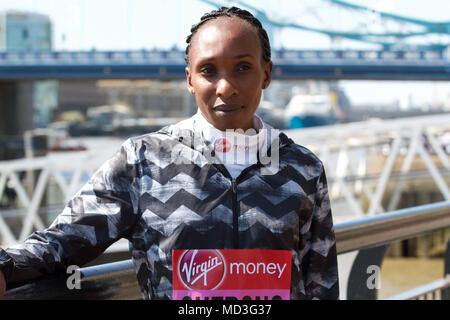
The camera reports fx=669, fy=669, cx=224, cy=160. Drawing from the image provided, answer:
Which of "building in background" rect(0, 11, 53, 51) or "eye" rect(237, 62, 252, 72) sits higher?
"building in background" rect(0, 11, 53, 51)

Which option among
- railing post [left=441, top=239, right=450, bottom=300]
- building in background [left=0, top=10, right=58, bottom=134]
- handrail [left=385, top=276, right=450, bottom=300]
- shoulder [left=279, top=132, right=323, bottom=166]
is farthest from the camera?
building in background [left=0, top=10, right=58, bottom=134]

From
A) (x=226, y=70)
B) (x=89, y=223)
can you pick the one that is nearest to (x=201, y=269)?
(x=89, y=223)

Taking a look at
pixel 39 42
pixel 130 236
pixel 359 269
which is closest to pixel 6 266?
pixel 130 236

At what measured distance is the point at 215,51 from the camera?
0.93 meters

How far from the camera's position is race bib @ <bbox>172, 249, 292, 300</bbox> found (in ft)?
2.93

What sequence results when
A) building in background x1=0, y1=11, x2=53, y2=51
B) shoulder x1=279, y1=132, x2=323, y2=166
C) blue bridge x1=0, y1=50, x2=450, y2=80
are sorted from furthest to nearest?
1. building in background x1=0, y1=11, x2=53, y2=51
2. blue bridge x1=0, y1=50, x2=450, y2=80
3. shoulder x1=279, y1=132, x2=323, y2=166

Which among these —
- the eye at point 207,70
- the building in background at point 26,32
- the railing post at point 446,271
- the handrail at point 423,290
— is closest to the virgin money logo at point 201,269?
the eye at point 207,70

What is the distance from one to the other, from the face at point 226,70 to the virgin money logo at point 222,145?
0.02 m

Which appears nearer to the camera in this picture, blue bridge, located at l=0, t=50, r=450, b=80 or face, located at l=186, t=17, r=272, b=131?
face, located at l=186, t=17, r=272, b=131

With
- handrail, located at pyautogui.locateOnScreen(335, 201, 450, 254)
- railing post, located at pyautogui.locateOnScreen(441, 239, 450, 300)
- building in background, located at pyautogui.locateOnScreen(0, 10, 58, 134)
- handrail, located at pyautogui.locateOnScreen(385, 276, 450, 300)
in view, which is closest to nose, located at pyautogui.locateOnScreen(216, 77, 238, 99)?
handrail, located at pyautogui.locateOnScreen(335, 201, 450, 254)

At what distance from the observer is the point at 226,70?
931mm

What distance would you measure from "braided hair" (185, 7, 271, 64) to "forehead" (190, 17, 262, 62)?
2cm

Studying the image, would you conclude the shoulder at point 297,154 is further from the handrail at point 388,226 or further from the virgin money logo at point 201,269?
Result: the handrail at point 388,226

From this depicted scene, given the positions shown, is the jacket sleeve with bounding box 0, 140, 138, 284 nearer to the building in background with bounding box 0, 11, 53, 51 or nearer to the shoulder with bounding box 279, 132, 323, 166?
the shoulder with bounding box 279, 132, 323, 166
